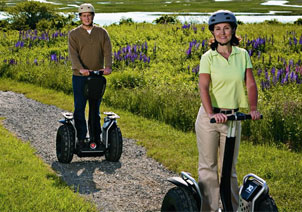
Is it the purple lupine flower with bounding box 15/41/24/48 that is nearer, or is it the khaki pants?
the khaki pants

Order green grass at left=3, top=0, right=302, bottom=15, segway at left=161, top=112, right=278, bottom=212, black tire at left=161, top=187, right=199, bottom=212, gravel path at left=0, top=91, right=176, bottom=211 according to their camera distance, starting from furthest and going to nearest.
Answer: green grass at left=3, top=0, right=302, bottom=15
gravel path at left=0, top=91, right=176, bottom=211
black tire at left=161, top=187, right=199, bottom=212
segway at left=161, top=112, right=278, bottom=212

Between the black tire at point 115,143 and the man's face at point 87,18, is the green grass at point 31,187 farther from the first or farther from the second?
the man's face at point 87,18

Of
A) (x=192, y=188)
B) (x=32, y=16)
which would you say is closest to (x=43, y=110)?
(x=192, y=188)

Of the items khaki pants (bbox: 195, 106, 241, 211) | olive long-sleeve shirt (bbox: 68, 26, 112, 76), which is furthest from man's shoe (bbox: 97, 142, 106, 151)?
khaki pants (bbox: 195, 106, 241, 211)

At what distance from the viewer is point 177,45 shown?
776 inches

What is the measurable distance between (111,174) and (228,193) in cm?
315

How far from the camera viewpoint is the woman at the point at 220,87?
4.49 m

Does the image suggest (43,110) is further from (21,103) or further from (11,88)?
(11,88)

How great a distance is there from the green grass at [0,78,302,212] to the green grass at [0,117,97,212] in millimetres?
103

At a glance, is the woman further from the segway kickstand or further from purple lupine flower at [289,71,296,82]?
purple lupine flower at [289,71,296,82]

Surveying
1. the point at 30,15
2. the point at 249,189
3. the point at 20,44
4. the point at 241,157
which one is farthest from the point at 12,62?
the point at 249,189

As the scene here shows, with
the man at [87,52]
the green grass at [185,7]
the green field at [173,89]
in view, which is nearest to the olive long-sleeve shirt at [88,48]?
the man at [87,52]

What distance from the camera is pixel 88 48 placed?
24.4 ft

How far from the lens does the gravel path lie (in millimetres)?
6414
